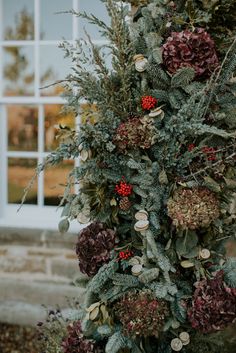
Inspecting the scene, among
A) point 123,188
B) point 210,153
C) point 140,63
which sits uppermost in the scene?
point 140,63

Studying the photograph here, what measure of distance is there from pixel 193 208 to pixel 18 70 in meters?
6.14

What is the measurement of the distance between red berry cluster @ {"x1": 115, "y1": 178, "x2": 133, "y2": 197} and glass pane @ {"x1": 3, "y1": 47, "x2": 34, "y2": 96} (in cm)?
527

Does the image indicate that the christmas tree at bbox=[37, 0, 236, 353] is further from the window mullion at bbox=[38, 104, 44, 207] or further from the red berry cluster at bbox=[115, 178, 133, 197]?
the window mullion at bbox=[38, 104, 44, 207]

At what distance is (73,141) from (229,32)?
0.86 metres

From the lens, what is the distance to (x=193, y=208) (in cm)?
259

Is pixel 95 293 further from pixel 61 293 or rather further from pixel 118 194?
pixel 61 293

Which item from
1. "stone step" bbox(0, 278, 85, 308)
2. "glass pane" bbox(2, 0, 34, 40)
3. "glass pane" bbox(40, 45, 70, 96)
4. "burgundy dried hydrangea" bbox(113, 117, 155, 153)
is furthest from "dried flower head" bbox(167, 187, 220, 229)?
"glass pane" bbox(40, 45, 70, 96)

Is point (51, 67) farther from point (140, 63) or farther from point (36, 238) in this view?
point (140, 63)

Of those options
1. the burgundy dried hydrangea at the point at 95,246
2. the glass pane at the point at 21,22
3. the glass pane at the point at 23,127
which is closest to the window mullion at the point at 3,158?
the glass pane at the point at 21,22

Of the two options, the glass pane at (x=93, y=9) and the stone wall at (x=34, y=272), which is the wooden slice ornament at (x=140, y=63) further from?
the glass pane at (x=93, y=9)

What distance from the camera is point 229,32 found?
2.91 meters

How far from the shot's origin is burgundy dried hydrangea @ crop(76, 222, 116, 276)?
2.76m

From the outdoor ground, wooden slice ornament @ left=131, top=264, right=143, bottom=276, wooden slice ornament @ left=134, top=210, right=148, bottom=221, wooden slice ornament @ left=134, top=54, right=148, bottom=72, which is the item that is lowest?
the outdoor ground

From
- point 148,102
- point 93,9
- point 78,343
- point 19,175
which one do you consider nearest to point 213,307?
point 78,343
